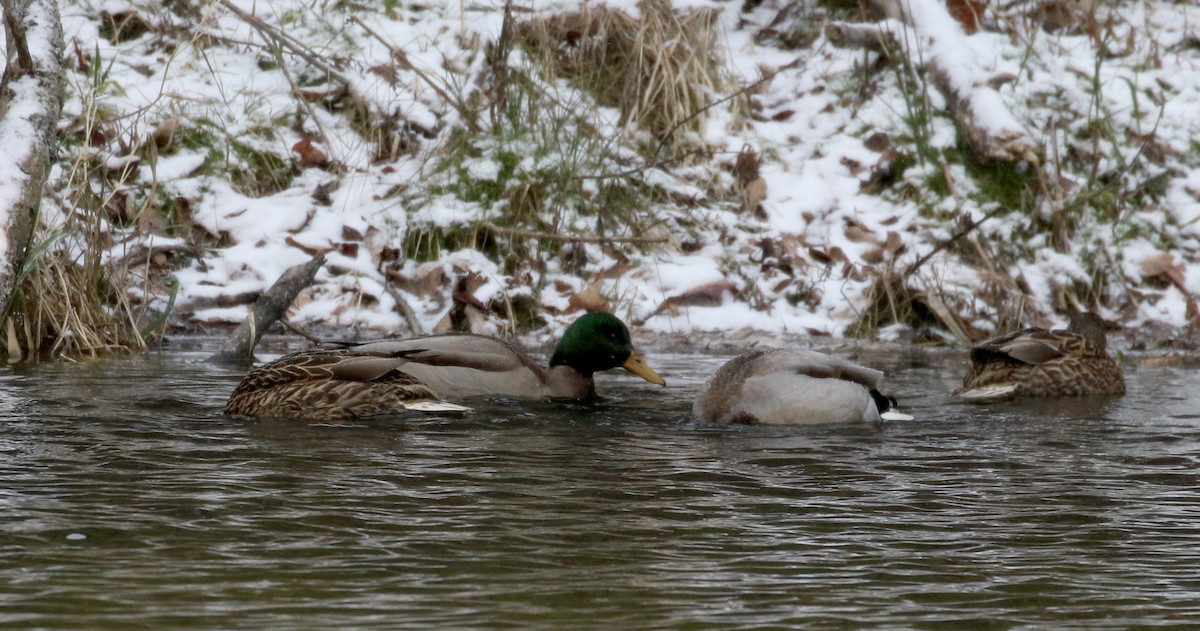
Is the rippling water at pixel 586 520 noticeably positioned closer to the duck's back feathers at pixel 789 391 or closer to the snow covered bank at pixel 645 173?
the duck's back feathers at pixel 789 391

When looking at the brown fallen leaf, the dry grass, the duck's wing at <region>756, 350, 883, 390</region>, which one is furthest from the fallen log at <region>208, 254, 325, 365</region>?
the dry grass

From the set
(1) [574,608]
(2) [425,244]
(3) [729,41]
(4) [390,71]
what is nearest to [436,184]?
(2) [425,244]

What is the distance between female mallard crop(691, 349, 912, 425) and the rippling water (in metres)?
0.15

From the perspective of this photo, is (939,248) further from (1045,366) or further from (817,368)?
(817,368)

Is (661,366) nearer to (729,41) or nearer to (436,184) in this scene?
(436,184)

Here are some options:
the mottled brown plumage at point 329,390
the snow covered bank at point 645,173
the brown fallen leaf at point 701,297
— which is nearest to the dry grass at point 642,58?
the snow covered bank at point 645,173

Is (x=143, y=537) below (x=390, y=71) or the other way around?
below

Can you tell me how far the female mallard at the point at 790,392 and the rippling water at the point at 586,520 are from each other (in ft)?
0.48

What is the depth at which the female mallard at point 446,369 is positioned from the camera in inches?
259

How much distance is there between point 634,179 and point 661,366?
2.35 m

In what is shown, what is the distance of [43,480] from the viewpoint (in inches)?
185

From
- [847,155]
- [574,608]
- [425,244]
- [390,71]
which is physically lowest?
[574,608]

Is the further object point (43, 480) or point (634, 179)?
point (634, 179)

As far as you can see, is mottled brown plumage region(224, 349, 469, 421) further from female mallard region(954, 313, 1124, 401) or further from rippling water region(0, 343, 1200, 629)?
female mallard region(954, 313, 1124, 401)
